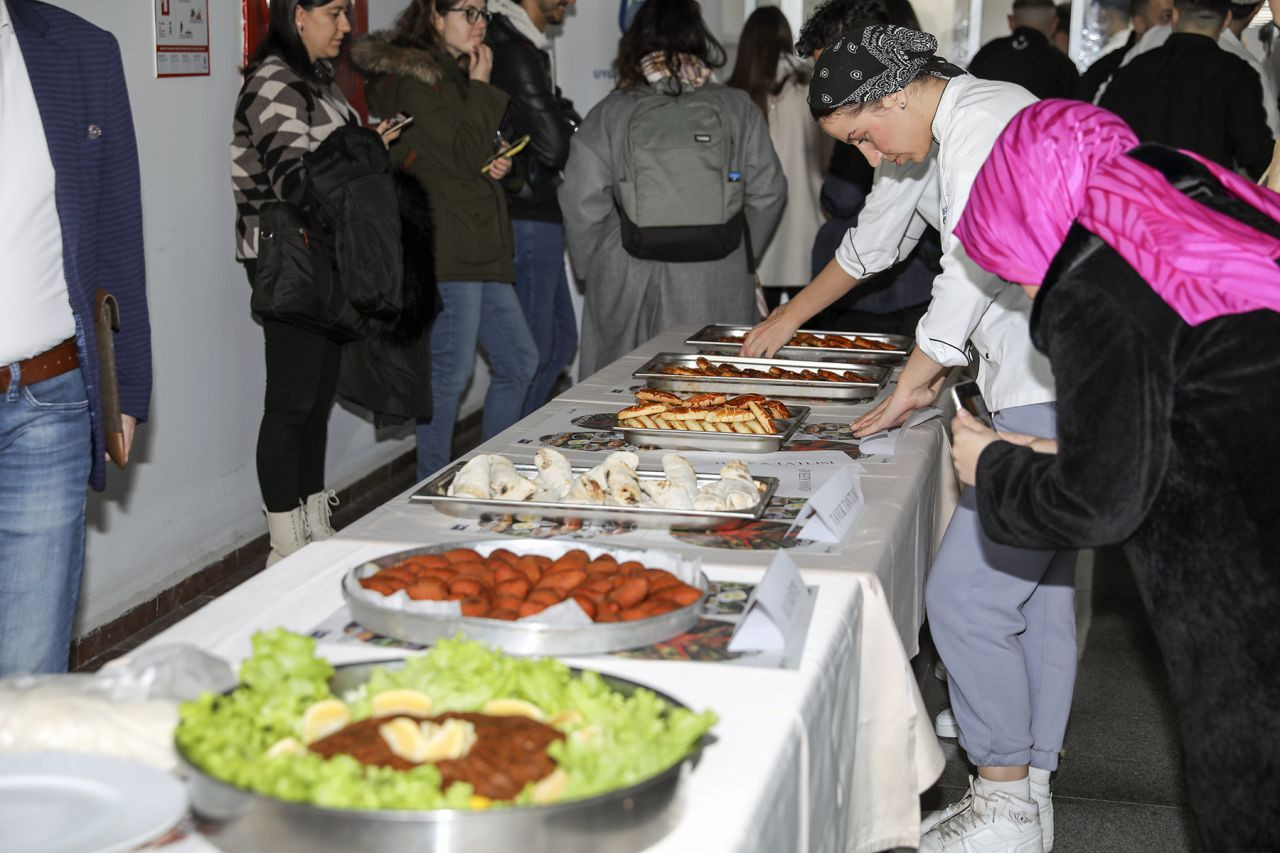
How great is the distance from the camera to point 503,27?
4.54 meters

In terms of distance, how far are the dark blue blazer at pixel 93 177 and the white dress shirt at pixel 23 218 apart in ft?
0.05

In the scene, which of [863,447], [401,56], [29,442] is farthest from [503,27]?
[29,442]

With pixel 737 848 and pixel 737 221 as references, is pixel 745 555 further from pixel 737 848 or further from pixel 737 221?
pixel 737 221

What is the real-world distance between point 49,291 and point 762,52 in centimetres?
332

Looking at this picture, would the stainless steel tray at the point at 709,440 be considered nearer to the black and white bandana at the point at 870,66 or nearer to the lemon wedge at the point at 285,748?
the black and white bandana at the point at 870,66

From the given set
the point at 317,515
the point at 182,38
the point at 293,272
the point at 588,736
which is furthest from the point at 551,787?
the point at 182,38

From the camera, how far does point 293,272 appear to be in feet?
11.2

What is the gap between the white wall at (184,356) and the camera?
3422 millimetres

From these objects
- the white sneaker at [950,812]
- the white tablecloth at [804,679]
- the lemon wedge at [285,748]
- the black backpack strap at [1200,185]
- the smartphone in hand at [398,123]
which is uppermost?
the black backpack strap at [1200,185]

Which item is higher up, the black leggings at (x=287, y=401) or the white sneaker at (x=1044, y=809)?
the black leggings at (x=287, y=401)

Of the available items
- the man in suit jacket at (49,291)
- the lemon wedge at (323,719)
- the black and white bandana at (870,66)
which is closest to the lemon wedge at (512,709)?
the lemon wedge at (323,719)

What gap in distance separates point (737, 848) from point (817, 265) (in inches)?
136

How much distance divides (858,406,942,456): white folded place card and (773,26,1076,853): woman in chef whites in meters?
0.03

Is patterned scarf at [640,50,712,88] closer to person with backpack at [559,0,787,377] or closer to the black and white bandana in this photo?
person with backpack at [559,0,787,377]
